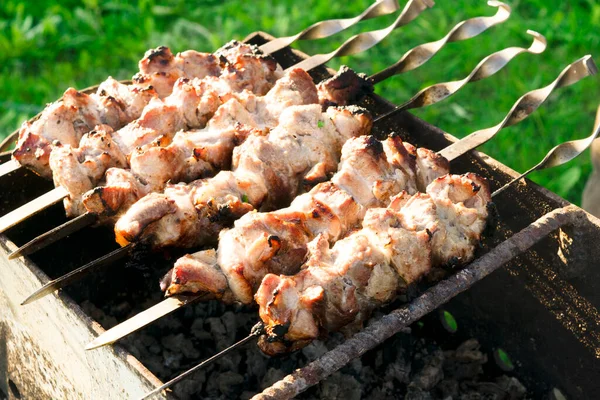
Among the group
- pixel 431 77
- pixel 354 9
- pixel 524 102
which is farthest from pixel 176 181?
pixel 354 9

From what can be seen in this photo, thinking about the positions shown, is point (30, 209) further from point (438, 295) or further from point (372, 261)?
point (438, 295)

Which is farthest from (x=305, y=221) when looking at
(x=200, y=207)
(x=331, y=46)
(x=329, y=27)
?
(x=331, y=46)

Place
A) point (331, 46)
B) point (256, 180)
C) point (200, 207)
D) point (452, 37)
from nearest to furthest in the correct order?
point (200, 207)
point (256, 180)
point (452, 37)
point (331, 46)

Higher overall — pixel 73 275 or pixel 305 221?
pixel 73 275

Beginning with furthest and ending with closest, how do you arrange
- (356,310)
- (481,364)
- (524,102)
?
1. (481,364)
2. (524,102)
3. (356,310)

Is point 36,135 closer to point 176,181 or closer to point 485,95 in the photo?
point 176,181

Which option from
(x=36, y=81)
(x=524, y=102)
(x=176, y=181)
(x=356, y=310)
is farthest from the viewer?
(x=36, y=81)

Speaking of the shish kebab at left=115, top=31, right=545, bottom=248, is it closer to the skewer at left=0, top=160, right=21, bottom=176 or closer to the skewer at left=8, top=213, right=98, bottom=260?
the skewer at left=8, top=213, right=98, bottom=260

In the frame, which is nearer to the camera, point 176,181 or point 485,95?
point 176,181
